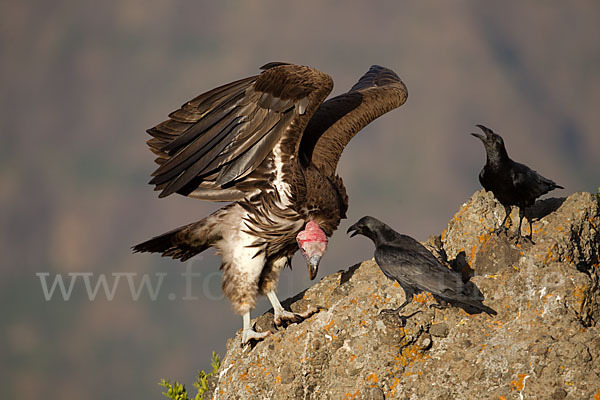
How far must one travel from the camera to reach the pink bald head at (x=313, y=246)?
6738 mm

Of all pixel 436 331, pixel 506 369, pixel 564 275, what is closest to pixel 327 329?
pixel 436 331

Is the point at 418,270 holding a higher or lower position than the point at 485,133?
lower

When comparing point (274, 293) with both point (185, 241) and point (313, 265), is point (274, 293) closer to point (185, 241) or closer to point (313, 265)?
point (313, 265)

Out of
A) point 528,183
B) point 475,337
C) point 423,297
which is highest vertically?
point 528,183

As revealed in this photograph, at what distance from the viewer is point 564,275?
553 centimetres

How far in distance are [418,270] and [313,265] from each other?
57.2 inches

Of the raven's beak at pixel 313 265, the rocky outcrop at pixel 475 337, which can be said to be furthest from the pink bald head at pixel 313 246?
A: the rocky outcrop at pixel 475 337

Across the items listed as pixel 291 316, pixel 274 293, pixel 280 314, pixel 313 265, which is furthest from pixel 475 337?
pixel 274 293

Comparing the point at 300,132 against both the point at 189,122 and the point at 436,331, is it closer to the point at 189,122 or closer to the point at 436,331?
the point at 189,122

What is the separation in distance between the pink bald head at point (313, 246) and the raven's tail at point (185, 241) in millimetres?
952

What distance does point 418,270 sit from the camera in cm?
555

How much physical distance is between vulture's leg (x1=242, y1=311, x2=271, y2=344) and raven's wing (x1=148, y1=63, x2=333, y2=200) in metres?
1.38

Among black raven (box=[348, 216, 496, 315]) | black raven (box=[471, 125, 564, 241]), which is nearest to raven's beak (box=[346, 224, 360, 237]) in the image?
black raven (box=[348, 216, 496, 315])

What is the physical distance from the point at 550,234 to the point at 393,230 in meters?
1.45
